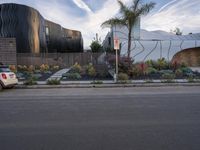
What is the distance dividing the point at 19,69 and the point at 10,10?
813 cm

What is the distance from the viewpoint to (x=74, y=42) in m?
48.3

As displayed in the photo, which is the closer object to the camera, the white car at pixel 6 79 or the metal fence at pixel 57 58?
the white car at pixel 6 79

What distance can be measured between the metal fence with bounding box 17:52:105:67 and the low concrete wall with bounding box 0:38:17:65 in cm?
176

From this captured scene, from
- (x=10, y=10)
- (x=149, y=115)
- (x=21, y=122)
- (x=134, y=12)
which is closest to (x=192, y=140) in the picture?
(x=149, y=115)

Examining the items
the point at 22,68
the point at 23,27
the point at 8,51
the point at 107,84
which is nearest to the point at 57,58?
the point at 23,27

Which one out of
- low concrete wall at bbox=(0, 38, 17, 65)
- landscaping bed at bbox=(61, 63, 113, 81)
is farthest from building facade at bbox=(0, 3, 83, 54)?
landscaping bed at bbox=(61, 63, 113, 81)

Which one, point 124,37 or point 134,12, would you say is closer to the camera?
point 134,12

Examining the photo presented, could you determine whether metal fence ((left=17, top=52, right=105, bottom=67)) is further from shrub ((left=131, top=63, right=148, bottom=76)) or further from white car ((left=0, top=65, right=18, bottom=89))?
white car ((left=0, top=65, right=18, bottom=89))

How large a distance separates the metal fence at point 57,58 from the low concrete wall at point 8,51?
1.76 meters

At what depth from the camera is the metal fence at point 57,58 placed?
2702 cm

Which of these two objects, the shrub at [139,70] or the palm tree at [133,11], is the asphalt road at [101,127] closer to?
the shrub at [139,70]

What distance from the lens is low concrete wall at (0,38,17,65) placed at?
24.1m

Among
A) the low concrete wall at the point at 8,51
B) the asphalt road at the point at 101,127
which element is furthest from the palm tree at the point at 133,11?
the asphalt road at the point at 101,127

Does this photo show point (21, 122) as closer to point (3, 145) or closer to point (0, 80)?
point (3, 145)
